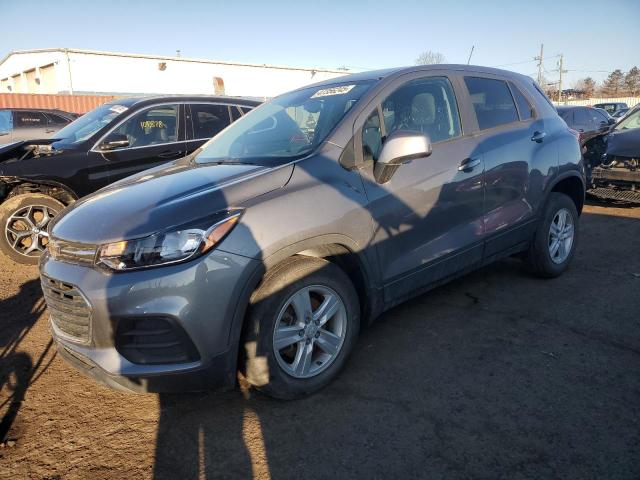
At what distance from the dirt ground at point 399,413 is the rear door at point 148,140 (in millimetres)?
2390

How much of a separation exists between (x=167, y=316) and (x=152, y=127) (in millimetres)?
A: 4237

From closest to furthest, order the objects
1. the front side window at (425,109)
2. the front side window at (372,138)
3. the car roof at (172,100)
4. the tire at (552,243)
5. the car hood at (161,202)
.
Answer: the car hood at (161,202) → the front side window at (372,138) → the front side window at (425,109) → the tire at (552,243) → the car roof at (172,100)

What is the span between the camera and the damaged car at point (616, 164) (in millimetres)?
7027

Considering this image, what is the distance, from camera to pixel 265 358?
8.08ft

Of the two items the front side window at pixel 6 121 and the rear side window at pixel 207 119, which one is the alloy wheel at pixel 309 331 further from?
the front side window at pixel 6 121

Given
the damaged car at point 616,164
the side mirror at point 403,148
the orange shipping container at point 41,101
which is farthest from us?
the orange shipping container at point 41,101

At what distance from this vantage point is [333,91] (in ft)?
11.1

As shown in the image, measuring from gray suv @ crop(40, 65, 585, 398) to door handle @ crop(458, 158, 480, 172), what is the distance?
0.04 ft

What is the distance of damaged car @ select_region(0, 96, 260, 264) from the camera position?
525 centimetres

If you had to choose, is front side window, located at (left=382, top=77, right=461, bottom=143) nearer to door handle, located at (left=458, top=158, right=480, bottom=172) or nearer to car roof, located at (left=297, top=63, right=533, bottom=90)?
car roof, located at (left=297, top=63, right=533, bottom=90)

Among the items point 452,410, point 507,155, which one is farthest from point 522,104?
point 452,410

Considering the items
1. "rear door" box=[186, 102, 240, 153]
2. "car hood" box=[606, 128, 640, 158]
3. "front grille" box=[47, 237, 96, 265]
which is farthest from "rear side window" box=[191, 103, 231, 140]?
"car hood" box=[606, 128, 640, 158]

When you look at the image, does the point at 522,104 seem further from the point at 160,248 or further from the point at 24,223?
the point at 24,223

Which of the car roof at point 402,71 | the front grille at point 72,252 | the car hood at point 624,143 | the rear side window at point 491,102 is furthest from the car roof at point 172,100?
the car hood at point 624,143
